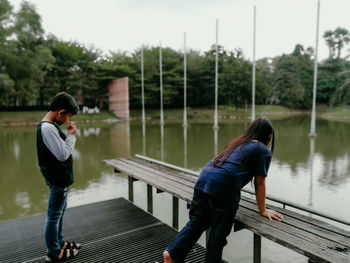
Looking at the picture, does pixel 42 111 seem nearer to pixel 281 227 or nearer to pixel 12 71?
pixel 12 71

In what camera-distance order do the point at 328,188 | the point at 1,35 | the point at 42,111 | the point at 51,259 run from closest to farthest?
1. the point at 51,259
2. the point at 328,188
3. the point at 1,35
4. the point at 42,111

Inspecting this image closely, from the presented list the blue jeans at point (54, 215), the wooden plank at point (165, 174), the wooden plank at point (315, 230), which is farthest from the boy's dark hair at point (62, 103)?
the wooden plank at point (315, 230)

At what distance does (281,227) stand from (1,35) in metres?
30.4

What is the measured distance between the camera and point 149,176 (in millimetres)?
3633

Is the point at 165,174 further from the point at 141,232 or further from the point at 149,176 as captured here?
the point at 141,232

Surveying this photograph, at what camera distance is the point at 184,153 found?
32.9 ft

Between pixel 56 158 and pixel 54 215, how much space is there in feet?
1.77

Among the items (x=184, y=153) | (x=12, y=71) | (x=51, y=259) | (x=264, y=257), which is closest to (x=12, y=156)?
(x=184, y=153)

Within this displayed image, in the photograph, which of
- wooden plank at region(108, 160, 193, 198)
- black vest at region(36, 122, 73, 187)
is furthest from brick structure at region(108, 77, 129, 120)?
black vest at region(36, 122, 73, 187)

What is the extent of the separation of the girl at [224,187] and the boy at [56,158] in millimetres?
1077

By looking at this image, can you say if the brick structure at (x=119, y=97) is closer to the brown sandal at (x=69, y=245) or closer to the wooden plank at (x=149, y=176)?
the wooden plank at (x=149, y=176)

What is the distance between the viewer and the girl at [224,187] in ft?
6.59

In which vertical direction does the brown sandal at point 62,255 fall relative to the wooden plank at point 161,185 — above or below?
below

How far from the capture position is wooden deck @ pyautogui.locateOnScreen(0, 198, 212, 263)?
2.72 m
